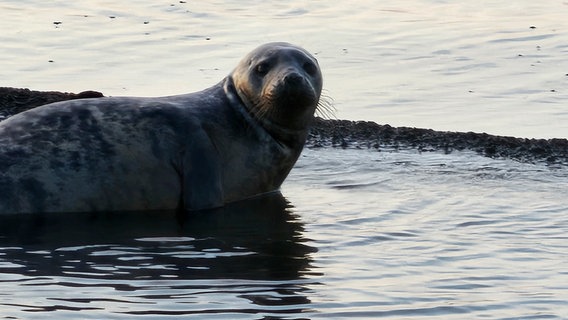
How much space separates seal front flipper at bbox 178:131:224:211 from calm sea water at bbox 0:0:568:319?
0.13 m

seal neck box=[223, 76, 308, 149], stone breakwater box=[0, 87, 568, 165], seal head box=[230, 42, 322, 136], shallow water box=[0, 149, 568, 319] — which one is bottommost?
shallow water box=[0, 149, 568, 319]

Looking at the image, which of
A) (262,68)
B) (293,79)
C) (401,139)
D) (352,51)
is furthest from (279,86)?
(352,51)

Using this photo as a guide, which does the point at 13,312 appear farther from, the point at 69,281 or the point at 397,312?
the point at 397,312

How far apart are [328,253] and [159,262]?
916 millimetres

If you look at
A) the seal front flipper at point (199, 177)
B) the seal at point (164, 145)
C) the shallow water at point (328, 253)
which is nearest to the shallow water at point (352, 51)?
the shallow water at point (328, 253)

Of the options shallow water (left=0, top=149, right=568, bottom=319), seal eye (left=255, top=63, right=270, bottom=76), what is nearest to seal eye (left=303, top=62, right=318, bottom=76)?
seal eye (left=255, top=63, right=270, bottom=76)

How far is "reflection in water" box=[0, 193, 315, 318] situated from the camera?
7.12 meters

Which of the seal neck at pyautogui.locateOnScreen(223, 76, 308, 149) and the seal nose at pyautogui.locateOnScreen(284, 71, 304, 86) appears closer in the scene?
the seal nose at pyautogui.locateOnScreen(284, 71, 304, 86)

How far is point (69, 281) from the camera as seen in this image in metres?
7.52

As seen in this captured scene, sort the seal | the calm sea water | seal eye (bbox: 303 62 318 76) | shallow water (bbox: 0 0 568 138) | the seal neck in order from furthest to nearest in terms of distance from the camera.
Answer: shallow water (bbox: 0 0 568 138) → the seal neck → seal eye (bbox: 303 62 318 76) → the seal → the calm sea water

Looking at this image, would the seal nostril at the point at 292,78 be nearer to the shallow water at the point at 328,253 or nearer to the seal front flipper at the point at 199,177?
the seal front flipper at the point at 199,177

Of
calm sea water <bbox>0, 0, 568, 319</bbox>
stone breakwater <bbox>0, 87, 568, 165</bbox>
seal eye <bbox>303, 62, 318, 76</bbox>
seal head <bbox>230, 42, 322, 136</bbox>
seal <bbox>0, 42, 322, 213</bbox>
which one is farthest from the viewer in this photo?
stone breakwater <bbox>0, 87, 568, 165</bbox>

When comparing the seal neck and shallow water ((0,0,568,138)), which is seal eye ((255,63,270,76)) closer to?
the seal neck

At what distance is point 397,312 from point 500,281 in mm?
850
